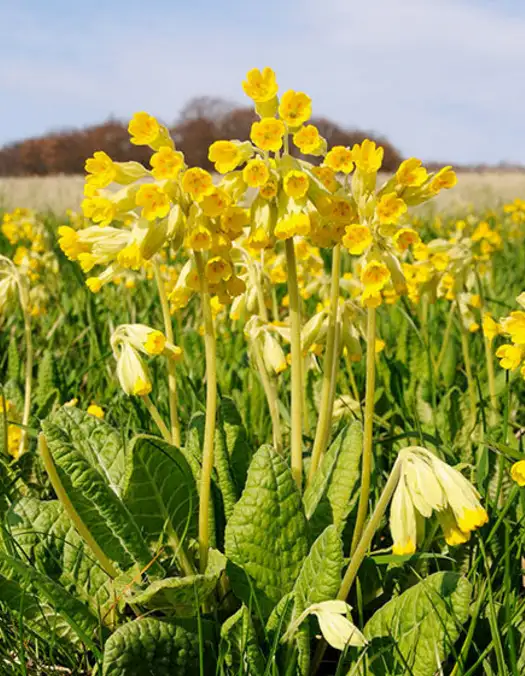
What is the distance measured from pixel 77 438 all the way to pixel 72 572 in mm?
324

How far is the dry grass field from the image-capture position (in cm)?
1268

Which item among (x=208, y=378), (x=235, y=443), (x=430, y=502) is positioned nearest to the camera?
(x=430, y=502)

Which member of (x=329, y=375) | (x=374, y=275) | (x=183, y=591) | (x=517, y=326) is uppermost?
(x=374, y=275)

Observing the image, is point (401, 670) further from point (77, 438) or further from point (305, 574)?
point (77, 438)

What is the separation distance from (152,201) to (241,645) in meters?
0.85

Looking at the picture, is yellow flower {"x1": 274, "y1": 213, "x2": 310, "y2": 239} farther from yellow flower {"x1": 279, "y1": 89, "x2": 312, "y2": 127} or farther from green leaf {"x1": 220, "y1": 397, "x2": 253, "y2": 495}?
green leaf {"x1": 220, "y1": 397, "x2": 253, "y2": 495}

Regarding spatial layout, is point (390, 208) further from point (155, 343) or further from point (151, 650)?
point (151, 650)

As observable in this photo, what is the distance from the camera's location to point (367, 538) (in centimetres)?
152

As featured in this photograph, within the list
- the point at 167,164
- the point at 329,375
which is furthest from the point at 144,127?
the point at 329,375

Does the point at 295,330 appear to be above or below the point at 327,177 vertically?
below

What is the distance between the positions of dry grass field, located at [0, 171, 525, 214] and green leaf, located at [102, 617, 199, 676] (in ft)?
35.1

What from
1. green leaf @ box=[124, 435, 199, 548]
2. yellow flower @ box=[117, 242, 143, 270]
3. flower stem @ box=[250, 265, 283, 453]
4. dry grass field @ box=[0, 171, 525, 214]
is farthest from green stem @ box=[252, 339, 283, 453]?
dry grass field @ box=[0, 171, 525, 214]

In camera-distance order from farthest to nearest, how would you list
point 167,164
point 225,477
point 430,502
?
point 225,477 → point 167,164 → point 430,502

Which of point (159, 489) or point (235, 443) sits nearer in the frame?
point (159, 489)
